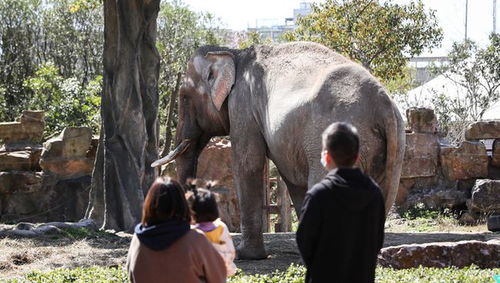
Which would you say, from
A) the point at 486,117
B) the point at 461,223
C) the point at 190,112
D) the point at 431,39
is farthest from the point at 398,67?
the point at 190,112

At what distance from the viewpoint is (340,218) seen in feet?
16.1

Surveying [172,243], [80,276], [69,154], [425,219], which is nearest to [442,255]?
[80,276]

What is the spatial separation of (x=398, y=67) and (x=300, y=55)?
15.5 metres

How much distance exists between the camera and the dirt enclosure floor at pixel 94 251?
32.8 ft

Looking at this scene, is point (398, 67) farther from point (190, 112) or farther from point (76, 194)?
point (190, 112)

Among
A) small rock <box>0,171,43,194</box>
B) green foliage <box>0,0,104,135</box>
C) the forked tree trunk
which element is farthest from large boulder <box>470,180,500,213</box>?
green foliage <box>0,0,104,135</box>

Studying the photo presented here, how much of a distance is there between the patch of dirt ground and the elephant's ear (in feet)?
6.17

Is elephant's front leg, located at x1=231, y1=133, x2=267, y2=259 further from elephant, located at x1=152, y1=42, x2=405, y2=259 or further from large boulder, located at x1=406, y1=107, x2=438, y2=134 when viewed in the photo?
large boulder, located at x1=406, y1=107, x2=438, y2=134

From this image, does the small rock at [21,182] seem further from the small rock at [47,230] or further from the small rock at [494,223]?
the small rock at [494,223]

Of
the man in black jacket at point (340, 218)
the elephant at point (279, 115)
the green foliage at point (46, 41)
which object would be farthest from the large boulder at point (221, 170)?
the green foliage at point (46, 41)

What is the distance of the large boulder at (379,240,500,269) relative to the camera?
29.4 ft

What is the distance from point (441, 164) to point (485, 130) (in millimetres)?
1005

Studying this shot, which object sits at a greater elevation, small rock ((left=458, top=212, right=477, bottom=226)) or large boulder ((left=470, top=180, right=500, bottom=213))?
large boulder ((left=470, top=180, right=500, bottom=213))

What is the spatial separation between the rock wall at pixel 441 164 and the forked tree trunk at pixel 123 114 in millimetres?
5022
